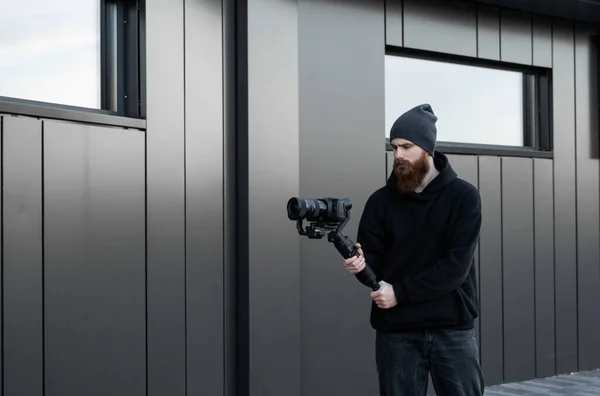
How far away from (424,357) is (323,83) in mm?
2801

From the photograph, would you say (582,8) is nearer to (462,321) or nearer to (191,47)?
(191,47)

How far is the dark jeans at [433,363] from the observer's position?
153 inches

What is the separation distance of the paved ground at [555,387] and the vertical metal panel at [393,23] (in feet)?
9.20

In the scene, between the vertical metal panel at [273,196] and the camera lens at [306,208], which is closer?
the camera lens at [306,208]

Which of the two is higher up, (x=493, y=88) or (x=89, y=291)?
(x=493, y=88)

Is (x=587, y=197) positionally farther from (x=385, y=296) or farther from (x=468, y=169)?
(x=385, y=296)

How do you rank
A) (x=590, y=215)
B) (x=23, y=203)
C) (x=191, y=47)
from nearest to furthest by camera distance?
(x=23, y=203) → (x=191, y=47) → (x=590, y=215)

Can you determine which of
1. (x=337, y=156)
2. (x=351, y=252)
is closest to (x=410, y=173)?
(x=351, y=252)

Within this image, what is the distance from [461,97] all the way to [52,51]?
3.65 metres

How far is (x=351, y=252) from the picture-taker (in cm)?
384

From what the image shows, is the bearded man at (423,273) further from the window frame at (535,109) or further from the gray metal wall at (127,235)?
the window frame at (535,109)

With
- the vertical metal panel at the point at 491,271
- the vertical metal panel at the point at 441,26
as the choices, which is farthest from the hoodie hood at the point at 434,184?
the vertical metal panel at the point at 491,271

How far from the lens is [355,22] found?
255 inches

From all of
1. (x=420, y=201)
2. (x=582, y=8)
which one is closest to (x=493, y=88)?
(x=582, y=8)
